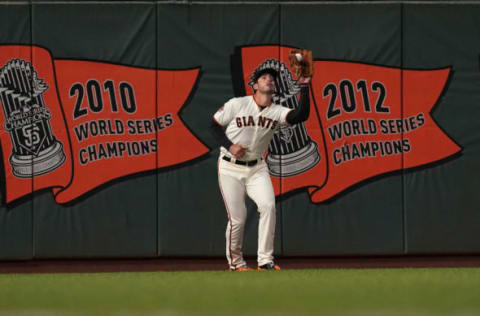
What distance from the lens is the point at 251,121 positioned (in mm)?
8688

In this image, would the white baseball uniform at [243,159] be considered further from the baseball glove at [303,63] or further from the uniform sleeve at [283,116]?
the baseball glove at [303,63]

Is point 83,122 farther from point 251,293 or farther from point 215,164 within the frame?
point 251,293

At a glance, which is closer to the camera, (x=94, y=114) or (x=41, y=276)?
(x=41, y=276)

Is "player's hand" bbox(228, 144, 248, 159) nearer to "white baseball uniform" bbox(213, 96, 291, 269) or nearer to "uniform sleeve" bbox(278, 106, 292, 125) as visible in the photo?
"white baseball uniform" bbox(213, 96, 291, 269)

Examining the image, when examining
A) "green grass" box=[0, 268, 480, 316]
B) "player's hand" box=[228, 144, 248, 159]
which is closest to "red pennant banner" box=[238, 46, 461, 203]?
"player's hand" box=[228, 144, 248, 159]

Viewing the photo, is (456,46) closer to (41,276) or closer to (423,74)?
(423,74)

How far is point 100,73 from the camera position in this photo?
10.9m

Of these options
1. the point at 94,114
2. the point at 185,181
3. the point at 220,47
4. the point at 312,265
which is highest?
the point at 220,47

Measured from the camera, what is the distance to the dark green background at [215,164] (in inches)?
428

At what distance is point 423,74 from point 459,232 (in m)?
2.03

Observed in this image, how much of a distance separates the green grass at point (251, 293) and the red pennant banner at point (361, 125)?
312 cm

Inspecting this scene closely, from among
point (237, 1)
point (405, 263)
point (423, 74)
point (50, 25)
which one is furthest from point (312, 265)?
point (50, 25)

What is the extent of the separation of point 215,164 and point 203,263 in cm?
126

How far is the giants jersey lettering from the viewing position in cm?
867
